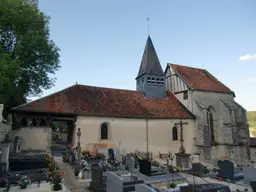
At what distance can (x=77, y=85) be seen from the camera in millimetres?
18250

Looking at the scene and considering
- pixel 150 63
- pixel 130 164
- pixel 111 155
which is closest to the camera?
pixel 130 164

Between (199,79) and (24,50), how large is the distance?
19.1 m

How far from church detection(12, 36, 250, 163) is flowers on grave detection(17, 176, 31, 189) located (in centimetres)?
634

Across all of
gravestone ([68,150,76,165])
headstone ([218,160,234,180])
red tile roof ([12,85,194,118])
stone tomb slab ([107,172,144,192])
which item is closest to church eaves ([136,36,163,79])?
red tile roof ([12,85,194,118])

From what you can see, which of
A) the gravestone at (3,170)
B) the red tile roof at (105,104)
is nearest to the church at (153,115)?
the red tile roof at (105,104)

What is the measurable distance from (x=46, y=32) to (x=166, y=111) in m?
14.2

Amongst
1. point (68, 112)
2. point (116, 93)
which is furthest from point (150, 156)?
point (68, 112)

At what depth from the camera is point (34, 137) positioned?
13.3 m

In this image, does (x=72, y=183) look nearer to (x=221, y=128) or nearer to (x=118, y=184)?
(x=118, y=184)

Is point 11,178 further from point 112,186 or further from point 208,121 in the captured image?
point 208,121

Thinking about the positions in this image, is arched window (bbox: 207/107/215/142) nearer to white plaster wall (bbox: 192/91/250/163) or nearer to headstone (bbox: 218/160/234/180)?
white plaster wall (bbox: 192/91/250/163)

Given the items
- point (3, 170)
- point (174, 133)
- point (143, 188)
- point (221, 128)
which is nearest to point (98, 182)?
point (143, 188)

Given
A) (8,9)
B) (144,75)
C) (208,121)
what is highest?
(8,9)

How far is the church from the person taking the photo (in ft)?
48.3
